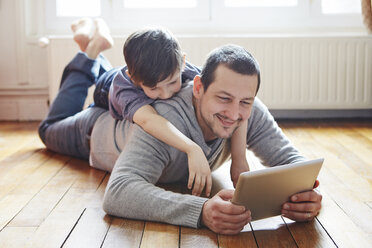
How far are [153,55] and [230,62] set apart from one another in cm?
36

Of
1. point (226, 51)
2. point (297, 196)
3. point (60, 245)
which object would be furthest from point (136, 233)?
point (226, 51)

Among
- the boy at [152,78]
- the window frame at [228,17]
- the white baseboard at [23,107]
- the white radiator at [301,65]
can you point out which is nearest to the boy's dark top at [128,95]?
the boy at [152,78]

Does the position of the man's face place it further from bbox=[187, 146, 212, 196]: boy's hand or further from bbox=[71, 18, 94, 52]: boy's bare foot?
Result: bbox=[71, 18, 94, 52]: boy's bare foot

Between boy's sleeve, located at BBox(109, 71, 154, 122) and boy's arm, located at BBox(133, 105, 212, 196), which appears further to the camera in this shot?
boy's sleeve, located at BBox(109, 71, 154, 122)

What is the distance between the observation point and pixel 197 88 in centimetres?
162

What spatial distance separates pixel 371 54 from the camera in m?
3.60

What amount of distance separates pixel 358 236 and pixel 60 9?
3.02m

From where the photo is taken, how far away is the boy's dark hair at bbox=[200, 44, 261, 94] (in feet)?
4.87

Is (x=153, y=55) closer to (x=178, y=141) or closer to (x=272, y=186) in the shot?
(x=178, y=141)

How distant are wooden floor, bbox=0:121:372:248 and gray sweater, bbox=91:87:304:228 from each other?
51 millimetres

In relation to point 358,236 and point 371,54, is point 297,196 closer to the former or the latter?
point 358,236

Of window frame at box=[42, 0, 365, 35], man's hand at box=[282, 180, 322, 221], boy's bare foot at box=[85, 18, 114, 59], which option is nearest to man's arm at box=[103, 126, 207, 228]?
man's hand at box=[282, 180, 322, 221]

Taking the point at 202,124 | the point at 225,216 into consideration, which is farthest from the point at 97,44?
the point at 225,216

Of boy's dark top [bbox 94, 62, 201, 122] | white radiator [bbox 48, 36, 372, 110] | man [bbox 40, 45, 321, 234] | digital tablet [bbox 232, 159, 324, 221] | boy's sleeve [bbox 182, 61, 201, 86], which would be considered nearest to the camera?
digital tablet [bbox 232, 159, 324, 221]
